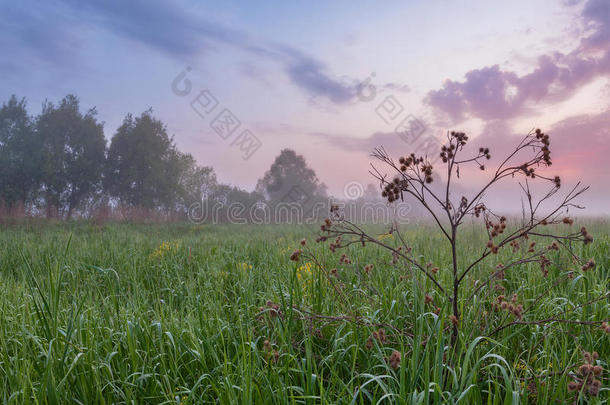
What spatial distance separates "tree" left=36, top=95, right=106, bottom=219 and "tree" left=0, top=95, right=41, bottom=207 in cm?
101

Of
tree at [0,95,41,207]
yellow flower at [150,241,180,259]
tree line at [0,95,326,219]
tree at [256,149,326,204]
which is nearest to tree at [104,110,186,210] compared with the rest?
tree line at [0,95,326,219]

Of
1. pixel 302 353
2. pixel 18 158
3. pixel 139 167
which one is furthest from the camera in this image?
pixel 139 167

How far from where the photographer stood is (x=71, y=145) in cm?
4362

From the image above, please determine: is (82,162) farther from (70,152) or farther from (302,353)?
(302,353)

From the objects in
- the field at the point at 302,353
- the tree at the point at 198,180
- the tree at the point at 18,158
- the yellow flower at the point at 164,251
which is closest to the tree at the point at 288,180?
the tree at the point at 198,180

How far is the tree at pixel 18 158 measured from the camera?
39812mm

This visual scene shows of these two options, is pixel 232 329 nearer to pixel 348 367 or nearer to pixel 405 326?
pixel 348 367

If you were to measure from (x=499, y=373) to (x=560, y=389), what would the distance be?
45cm

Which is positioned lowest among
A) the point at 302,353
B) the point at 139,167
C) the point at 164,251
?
the point at 302,353

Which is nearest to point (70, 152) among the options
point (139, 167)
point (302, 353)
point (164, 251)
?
point (139, 167)

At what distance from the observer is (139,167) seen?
147ft

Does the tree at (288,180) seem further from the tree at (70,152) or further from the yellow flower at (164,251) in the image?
the yellow flower at (164,251)

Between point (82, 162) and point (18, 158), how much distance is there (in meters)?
5.99

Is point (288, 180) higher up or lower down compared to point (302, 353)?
higher up
